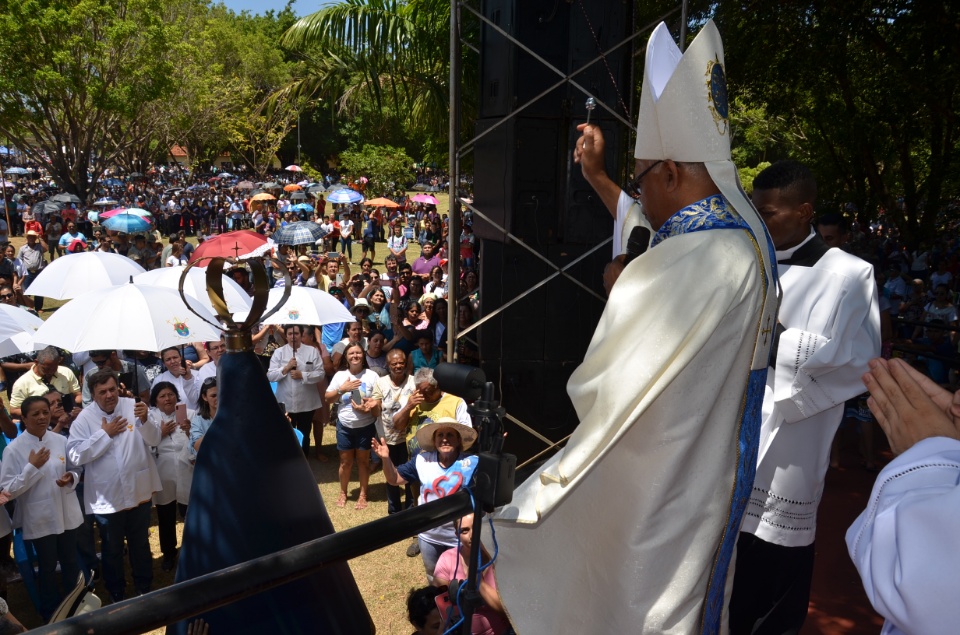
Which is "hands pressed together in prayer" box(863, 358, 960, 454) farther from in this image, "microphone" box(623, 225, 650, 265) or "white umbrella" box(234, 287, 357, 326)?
"white umbrella" box(234, 287, 357, 326)

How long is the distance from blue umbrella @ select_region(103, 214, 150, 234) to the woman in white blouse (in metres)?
14.9

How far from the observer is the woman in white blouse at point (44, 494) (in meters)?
5.48

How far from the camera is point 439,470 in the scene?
18.7 feet

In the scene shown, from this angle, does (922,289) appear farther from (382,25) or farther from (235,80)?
(235,80)

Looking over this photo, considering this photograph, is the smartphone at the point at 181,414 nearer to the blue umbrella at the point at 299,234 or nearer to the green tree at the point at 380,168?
the blue umbrella at the point at 299,234

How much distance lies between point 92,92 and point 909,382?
27.3 m

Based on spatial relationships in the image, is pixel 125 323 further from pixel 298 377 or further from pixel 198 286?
pixel 298 377

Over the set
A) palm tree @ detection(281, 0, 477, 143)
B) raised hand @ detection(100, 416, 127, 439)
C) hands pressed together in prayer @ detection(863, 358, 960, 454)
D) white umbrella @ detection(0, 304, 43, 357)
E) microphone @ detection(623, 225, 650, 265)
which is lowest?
raised hand @ detection(100, 416, 127, 439)

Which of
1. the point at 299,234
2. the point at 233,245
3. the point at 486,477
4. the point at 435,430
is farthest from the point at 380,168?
the point at 486,477

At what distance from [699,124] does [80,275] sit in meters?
9.86

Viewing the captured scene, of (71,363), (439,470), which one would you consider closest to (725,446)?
(439,470)

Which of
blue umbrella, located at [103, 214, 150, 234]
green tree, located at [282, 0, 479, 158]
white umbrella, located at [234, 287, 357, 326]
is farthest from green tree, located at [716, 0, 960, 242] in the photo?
blue umbrella, located at [103, 214, 150, 234]

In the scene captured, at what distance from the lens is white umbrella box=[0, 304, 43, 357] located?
23.6ft

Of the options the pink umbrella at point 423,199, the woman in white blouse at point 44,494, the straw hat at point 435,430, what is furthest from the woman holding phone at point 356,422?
the pink umbrella at point 423,199
